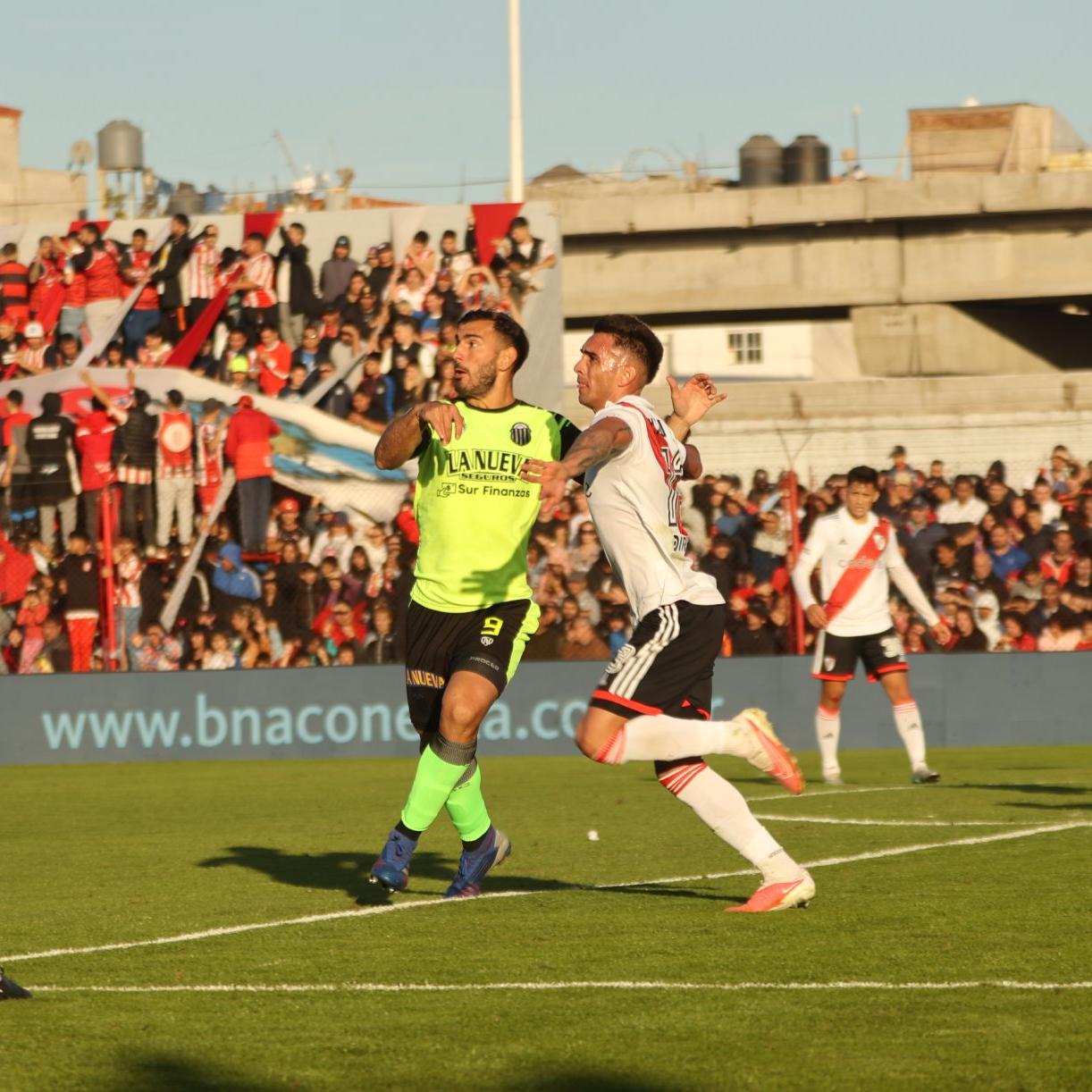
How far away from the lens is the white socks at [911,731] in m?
14.5

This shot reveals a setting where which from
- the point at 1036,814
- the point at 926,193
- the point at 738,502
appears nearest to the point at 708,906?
the point at 1036,814

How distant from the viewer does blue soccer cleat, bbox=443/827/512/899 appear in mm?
8023

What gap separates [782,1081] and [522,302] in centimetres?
2336

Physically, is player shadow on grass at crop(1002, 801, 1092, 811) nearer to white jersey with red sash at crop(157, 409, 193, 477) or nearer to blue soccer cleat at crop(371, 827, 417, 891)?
blue soccer cleat at crop(371, 827, 417, 891)

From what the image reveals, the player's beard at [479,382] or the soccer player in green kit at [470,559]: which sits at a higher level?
the player's beard at [479,382]

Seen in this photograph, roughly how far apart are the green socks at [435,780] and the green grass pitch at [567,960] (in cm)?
35

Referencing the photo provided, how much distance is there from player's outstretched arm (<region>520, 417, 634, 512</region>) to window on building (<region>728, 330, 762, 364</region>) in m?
37.6

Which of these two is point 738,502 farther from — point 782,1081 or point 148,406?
A: point 782,1081

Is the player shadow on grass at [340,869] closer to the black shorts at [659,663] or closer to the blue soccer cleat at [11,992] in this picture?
the black shorts at [659,663]

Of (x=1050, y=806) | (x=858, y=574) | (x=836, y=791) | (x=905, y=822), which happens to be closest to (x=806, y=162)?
(x=858, y=574)

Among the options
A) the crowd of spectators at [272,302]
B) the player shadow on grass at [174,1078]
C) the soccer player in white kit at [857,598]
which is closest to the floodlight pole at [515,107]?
the crowd of spectators at [272,302]

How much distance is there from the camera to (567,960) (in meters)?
6.20

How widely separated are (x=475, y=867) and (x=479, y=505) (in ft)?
4.85

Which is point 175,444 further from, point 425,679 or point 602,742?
point 602,742
